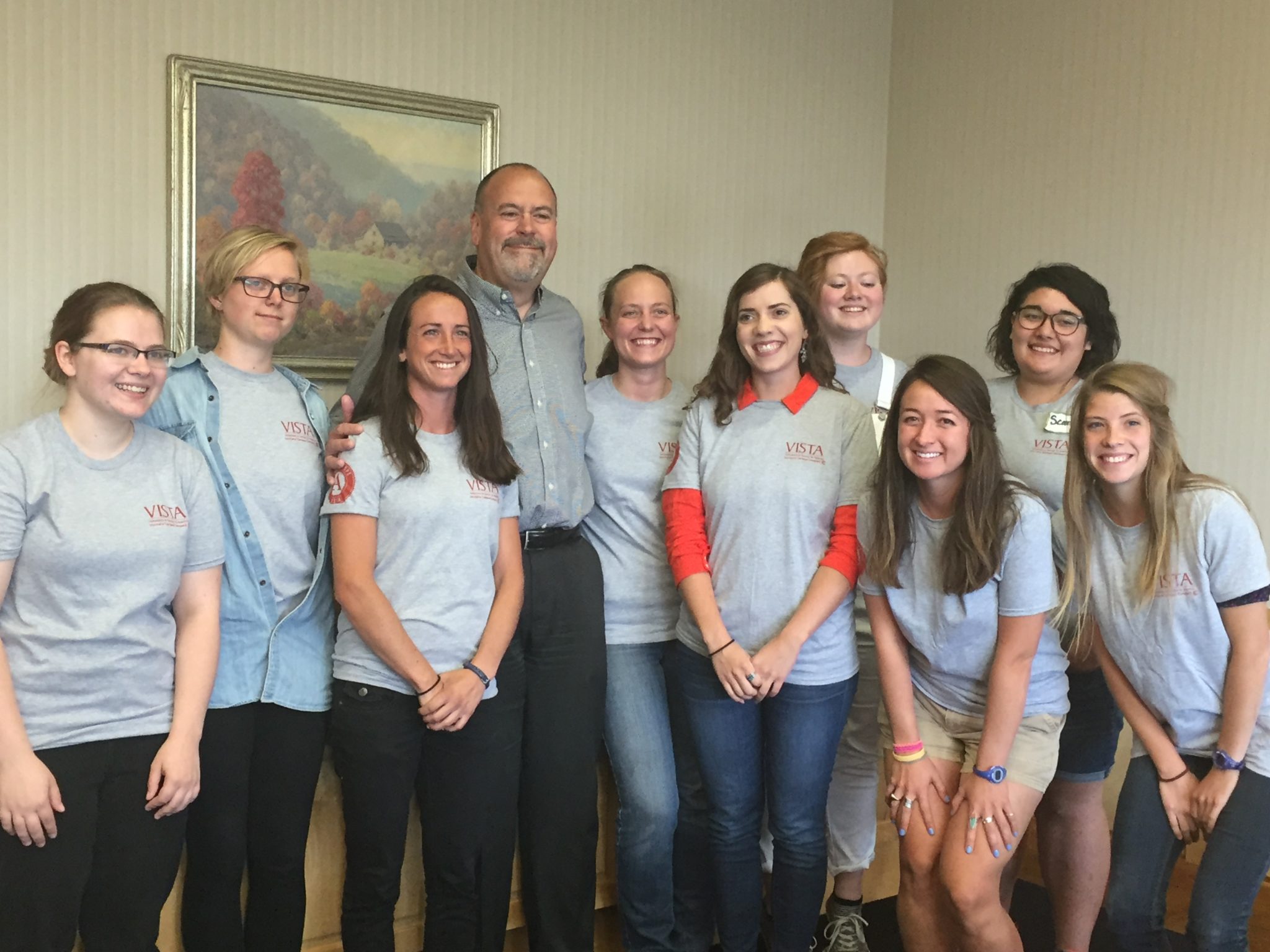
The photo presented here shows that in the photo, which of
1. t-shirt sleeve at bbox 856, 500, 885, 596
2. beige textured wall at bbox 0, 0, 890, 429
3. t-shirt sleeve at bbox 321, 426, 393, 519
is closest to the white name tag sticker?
t-shirt sleeve at bbox 856, 500, 885, 596

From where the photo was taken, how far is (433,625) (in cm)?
217

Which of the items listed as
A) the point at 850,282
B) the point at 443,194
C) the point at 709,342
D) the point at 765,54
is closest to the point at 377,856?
the point at 850,282

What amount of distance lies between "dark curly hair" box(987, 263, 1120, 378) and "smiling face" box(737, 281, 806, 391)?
1.84 feet

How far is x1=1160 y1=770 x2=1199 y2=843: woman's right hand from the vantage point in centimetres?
209

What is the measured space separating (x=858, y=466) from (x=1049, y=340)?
0.55 meters

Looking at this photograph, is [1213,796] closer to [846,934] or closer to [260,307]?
[846,934]

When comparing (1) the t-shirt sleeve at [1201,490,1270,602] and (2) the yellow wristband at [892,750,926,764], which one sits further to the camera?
(2) the yellow wristband at [892,750,926,764]

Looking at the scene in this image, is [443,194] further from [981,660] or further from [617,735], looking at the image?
[981,660]

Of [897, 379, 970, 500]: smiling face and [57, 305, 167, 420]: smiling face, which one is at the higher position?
[57, 305, 167, 420]: smiling face

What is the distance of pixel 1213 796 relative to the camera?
80.7 inches

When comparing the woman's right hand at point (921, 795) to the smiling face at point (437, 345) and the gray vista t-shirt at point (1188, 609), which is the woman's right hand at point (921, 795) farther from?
the smiling face at point (437, 345)

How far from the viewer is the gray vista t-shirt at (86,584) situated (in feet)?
5.98

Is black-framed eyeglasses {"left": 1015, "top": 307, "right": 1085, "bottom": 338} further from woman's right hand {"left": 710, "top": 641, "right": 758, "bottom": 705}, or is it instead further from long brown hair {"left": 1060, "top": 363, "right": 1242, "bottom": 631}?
woman's right hand {"left": 710, "top": 641, "right": 758, "bottom": 705}

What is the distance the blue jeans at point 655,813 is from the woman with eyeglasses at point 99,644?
2.94 ft
